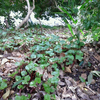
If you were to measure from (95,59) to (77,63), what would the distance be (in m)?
0.29

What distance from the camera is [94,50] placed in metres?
1.58

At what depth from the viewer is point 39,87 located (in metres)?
0.95

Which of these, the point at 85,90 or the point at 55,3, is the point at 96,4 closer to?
the point at 85,90

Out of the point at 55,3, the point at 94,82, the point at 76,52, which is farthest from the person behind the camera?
the point at 55,3

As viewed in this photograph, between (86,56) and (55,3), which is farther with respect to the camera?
(55,3)

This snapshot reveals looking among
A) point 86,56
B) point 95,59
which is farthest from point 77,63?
point 95,59

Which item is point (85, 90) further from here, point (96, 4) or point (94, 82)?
point (96, 4)

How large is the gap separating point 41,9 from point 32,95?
297 centimetres

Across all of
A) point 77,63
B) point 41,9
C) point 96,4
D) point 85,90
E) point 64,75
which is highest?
point 41,9

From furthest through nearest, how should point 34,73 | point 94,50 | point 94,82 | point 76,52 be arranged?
point 94,50
point 76,52
point 94,82
point 34,73

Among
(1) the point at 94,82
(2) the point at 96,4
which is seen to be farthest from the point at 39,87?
(2) the point at 96,4

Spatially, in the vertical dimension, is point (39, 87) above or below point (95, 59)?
below

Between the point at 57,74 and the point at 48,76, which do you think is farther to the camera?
the point at 48,76

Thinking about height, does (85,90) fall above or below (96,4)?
below
